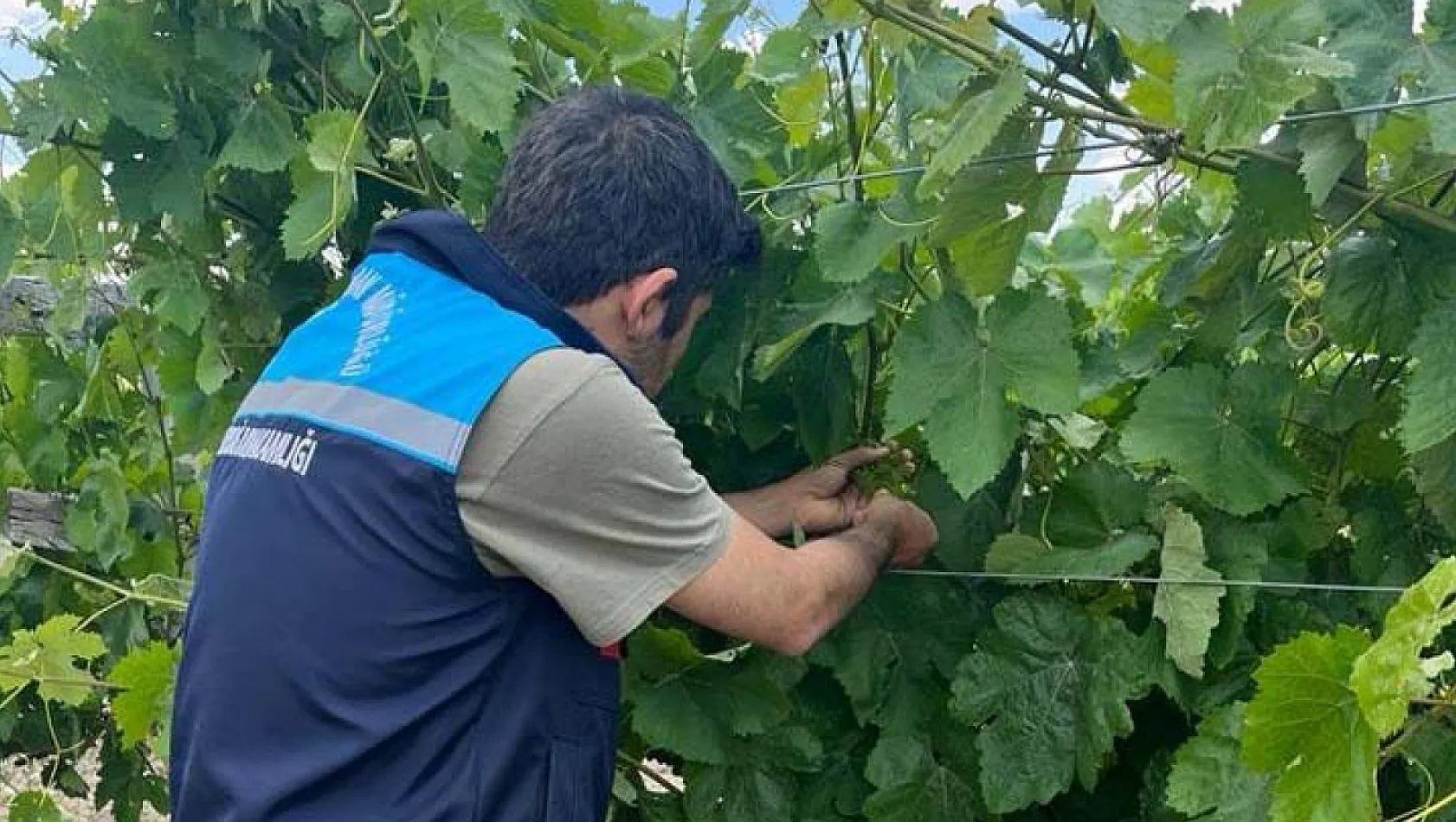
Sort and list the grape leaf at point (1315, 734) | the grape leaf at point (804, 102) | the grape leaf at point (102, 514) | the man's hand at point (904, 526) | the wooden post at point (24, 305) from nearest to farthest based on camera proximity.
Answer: the grape leaf at point (1315, 734) → the man's hand at point (904, 526) → the grape leaf at point (804, 102) → the grape leaf at point (102, 514) → the wooden post at point (24, 305)

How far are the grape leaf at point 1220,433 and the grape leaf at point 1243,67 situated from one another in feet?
1.18

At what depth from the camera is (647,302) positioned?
1725 mm

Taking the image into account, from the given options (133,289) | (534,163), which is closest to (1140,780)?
(534,163)

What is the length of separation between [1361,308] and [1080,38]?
1.24 ft

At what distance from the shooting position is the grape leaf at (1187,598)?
167 centimetres

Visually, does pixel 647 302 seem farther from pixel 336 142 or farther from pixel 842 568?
pixel 336 142

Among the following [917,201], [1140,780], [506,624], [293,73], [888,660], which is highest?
[293,73]

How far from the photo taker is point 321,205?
2.00 m

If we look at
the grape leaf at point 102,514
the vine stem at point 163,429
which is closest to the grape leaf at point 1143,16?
the vine stem at point 163,429

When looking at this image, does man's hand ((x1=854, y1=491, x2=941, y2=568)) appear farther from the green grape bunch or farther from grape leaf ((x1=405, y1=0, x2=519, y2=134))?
grape leaf ((x1=405, y1=0, x2=519, y2=134))

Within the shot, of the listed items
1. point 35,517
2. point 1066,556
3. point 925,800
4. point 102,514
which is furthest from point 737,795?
point 35,517

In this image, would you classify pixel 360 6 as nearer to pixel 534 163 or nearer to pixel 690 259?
pixel 534 163

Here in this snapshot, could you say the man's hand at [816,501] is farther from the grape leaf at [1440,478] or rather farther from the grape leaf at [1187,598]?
the grape leaf at [1440,478]

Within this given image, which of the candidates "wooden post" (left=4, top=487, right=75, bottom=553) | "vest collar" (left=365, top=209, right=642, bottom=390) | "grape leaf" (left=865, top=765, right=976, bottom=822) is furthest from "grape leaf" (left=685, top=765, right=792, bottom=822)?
"wooden post" (left=4, top=487, right=75, bottom=553)
